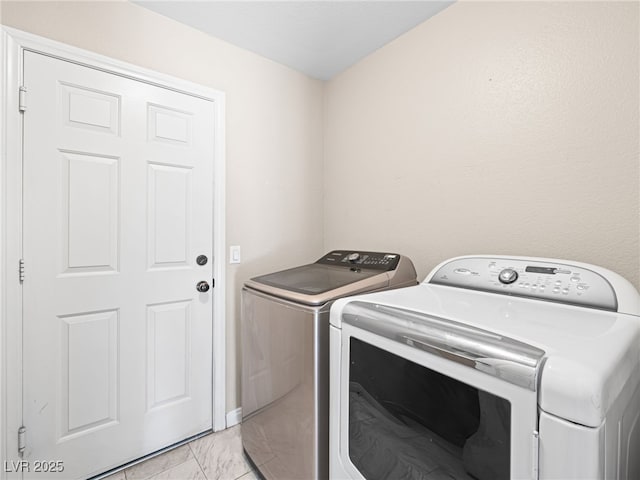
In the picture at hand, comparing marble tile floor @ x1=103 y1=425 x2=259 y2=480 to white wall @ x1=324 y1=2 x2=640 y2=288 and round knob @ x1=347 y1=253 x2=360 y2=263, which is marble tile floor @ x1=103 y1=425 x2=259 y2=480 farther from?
white wall @ x1=324 y1=2 x2=640 y2=288

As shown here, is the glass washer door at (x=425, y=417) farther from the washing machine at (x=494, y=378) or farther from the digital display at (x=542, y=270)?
the digital display at (x=542, y=270)

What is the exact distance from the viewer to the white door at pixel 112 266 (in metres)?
1.36

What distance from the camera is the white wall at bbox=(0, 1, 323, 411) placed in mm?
1461

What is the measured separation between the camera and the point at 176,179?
1.71 m

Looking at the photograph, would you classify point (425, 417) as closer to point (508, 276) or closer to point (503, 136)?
point (508, 276)

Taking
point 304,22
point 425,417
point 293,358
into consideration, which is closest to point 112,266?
point 293,358

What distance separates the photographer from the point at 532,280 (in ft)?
3.55

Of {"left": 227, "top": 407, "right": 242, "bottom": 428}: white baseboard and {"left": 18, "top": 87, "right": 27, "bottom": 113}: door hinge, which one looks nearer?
{"left": 18, "top": 87, "right": 27, "bottom": 113}: door hinge

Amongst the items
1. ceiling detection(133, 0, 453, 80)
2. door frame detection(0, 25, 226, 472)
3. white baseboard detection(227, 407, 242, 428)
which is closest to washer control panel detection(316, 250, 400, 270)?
white baseboard detection(227, 407, 242, 428)

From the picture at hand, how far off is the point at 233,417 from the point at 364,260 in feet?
4.28

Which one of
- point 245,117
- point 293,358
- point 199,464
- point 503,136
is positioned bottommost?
point 199,464

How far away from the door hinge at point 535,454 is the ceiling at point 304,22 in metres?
1.87

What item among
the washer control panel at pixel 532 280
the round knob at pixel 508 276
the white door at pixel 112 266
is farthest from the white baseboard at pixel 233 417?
the round knob at pixel 508 276

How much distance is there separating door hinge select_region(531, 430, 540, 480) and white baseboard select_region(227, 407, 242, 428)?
1773 mm
